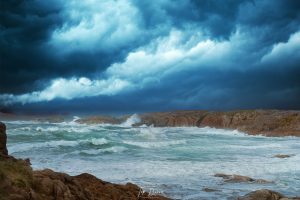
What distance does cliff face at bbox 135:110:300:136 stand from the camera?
6375cm

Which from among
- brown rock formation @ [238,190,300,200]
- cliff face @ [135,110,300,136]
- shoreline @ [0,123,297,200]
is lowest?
brown rock formation @ [238,190,300,200]

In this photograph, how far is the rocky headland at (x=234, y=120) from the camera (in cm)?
6400

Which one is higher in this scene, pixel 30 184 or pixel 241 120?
pixel 241 120

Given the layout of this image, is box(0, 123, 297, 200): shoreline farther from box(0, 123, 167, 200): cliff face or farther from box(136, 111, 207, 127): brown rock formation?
box(136, 111, 207, 127): brown rock formation

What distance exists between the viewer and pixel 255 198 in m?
12.8

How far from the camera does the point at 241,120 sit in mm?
82250

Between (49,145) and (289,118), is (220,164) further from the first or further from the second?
→ (289,118)

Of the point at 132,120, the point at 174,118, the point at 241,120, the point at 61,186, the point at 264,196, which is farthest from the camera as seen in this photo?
the point at 132,120

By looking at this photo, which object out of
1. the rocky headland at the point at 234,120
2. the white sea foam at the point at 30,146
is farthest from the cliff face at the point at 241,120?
the white sea foam at the point at 30,146

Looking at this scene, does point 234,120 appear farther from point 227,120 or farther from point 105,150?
point 105,150

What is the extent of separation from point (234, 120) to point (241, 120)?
230 cm

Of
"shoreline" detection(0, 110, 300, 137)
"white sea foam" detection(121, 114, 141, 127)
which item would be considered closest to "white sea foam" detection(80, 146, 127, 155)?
"shoreline" detection(0, 110, 300, 137)

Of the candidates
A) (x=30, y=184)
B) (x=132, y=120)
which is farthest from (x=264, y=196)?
(x=132, y=120)

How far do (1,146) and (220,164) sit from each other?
48.4 ft
